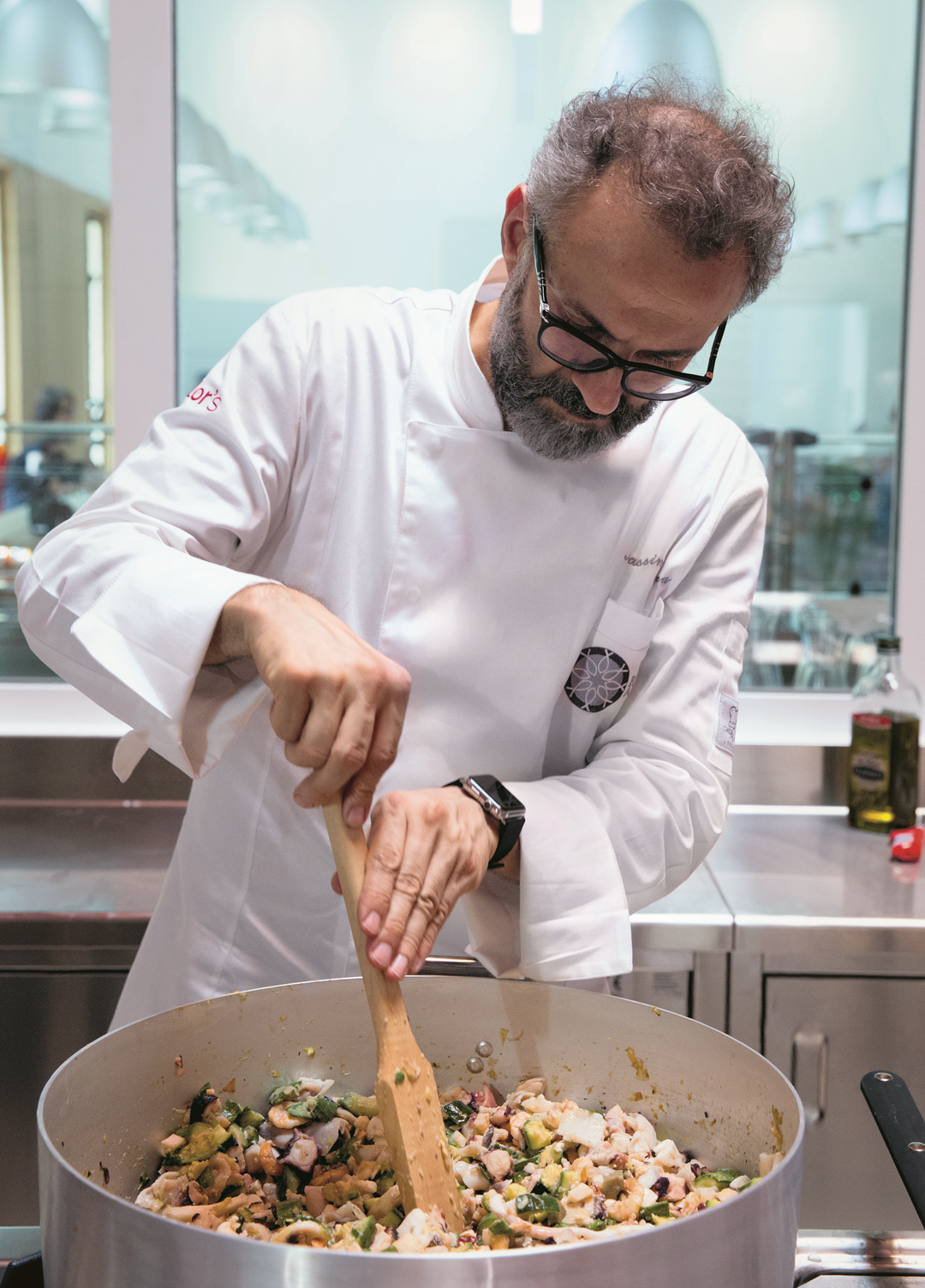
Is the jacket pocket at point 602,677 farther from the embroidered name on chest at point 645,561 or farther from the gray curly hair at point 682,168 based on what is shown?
the gray curly hair at point 682,168

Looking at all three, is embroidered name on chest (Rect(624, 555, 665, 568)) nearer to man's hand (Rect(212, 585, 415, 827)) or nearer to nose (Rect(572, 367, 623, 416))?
nose (Rect(572, 367, 623, 416))

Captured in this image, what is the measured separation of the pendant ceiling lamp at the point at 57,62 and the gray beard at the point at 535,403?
1.49 meters

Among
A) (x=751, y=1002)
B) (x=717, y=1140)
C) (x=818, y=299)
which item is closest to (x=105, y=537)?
(x=717, y=1140)

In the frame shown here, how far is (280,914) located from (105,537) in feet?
1.56

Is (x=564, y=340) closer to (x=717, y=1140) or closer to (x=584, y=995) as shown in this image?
(x=584, y=995)

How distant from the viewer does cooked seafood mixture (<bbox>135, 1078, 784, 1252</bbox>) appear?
74cm

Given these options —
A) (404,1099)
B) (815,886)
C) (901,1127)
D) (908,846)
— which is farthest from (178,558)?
(908,846)

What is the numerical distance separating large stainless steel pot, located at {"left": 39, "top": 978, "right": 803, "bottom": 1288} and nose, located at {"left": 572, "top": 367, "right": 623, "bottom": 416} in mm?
502

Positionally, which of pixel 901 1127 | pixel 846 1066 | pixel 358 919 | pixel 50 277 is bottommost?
pixel 846 1066

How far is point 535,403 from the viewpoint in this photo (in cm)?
→ 109

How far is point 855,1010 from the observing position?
68.2 inches

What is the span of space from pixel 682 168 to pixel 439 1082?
29.7 inches

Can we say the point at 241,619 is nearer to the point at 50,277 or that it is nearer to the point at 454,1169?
the point at 454,1169

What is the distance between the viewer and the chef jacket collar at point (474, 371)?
3.81 ft
